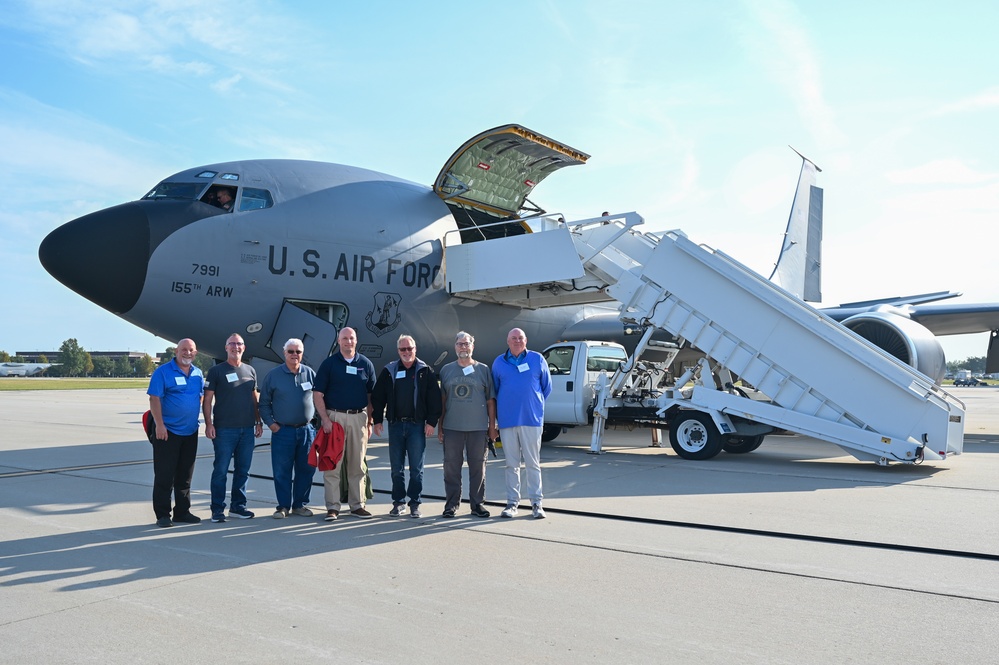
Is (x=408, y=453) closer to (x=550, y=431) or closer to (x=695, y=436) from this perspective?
(x=695, y=436)

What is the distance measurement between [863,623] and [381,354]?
927 cm

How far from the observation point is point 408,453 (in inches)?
263

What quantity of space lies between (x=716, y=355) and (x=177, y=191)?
7.96 metres

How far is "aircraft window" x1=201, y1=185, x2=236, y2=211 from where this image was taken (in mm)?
10617

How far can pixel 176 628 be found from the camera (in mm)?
3586

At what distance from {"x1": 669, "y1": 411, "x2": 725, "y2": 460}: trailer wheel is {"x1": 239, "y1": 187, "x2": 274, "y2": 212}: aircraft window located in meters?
6.79

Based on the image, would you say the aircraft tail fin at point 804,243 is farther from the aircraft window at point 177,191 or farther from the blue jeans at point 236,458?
the blue jeans at point 236,458

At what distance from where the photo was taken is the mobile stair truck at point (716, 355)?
947 cm

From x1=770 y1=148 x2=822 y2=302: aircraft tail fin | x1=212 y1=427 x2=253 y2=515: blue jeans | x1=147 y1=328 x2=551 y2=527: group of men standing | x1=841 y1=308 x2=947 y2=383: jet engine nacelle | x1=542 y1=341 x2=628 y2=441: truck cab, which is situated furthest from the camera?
x1=770 y1=148 x2=822 y2=302: aircraft tail fin

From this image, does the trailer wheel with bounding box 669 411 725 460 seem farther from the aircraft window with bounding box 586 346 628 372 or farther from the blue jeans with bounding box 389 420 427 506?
the blue jeans with bounding box 389 420 427 506

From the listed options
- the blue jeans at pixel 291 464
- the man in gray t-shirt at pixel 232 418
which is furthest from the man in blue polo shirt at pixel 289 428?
the man in gray t-shirt at pixel 232 418

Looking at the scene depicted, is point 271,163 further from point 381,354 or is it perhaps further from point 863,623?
point 863,623

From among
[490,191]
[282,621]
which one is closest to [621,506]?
[282,621]

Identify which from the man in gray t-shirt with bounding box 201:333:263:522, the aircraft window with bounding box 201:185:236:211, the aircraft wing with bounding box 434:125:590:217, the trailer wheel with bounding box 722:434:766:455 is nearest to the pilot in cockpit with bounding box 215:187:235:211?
the aircraft window with bounding box 201:185:236:211
